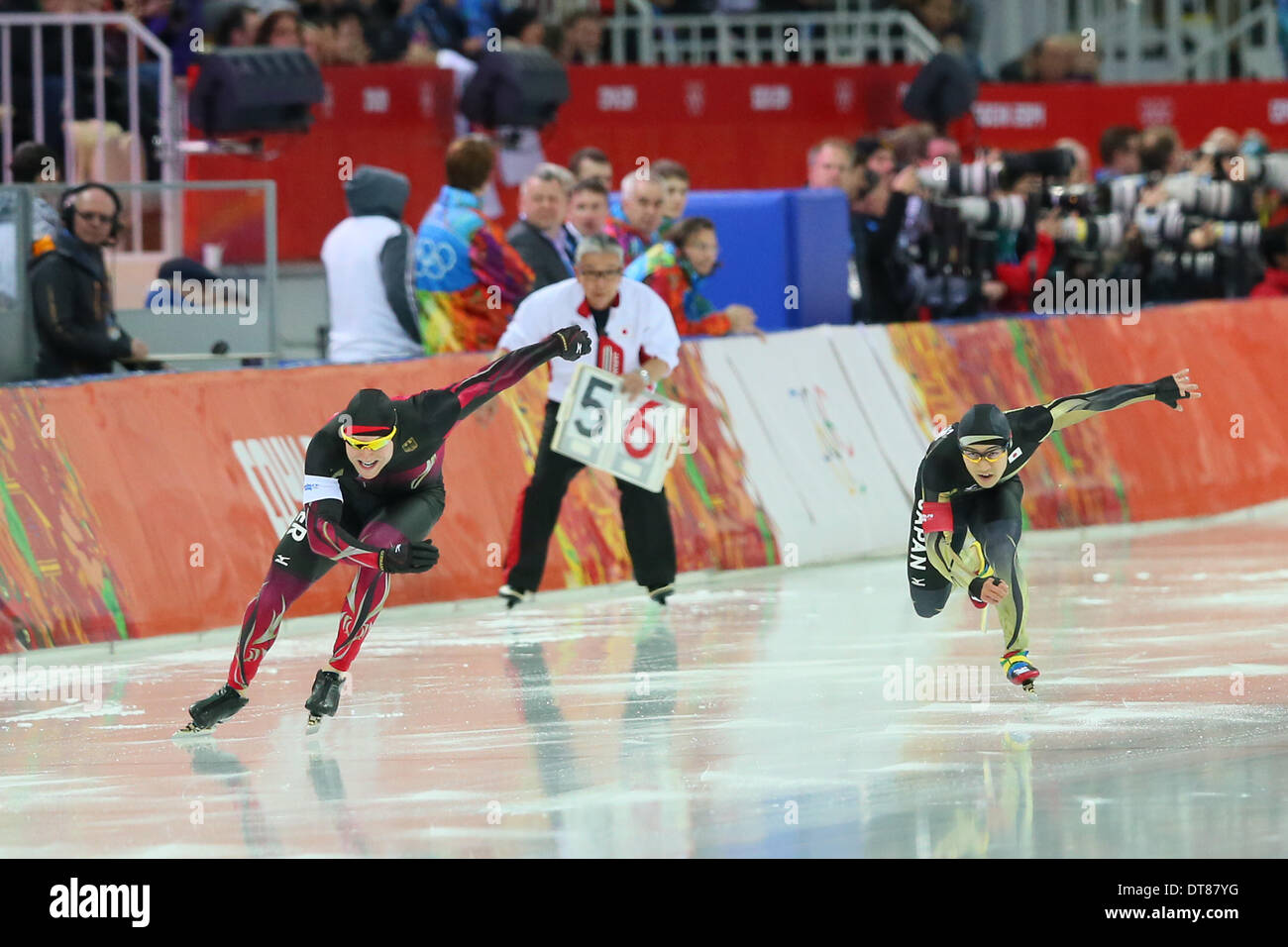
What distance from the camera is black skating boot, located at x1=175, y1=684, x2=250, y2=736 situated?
8492mm

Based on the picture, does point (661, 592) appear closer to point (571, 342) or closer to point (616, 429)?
point (616, 429)

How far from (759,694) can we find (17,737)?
2.90 metres

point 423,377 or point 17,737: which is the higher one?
point 423,377

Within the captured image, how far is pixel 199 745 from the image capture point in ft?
27.2

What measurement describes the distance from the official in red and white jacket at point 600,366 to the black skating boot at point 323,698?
2903 millimetres

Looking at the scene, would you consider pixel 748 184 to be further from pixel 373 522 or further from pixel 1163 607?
pixel 373 522

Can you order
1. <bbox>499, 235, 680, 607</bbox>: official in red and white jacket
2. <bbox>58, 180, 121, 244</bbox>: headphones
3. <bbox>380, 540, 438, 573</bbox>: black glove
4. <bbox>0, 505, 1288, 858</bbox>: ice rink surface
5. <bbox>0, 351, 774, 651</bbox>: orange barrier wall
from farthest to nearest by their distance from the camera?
<bbox>499, 235, 680, 607</bbox>: official in red and white jacket
<bbox>58, 180, 121, 244</bbox>: headphones
<bbox>0, 351, 774, 651</bbox>: orange barrier wall
<bbox>380, 540, 438, 573</bbox>: black glove
<bbox>0, 505, 1288, 858</bbox>: ice rink surface

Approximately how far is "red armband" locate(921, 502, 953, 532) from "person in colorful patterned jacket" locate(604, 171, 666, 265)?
386cm

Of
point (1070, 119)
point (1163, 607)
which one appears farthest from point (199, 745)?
point (1070, 119)

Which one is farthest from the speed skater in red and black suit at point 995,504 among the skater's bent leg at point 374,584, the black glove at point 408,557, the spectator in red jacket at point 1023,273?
the spectator in red jacket at point 1023,273

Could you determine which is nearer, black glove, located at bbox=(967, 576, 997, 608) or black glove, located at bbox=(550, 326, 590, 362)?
black glove, located at bbox=(967, 576, 997, 608)

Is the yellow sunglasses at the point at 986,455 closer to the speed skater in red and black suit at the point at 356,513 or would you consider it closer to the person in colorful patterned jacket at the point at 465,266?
the speed skater in red and black suit at the point at 356,513

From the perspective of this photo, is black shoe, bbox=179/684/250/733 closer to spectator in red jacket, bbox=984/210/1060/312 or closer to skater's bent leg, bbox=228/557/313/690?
skater's bent leg, bbox=228/557/313/690

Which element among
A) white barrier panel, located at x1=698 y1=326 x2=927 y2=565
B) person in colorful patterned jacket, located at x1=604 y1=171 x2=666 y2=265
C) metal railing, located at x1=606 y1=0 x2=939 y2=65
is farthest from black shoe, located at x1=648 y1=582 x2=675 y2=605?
metal railing, located at x1=606 y1=0 x2=939 y2=65
